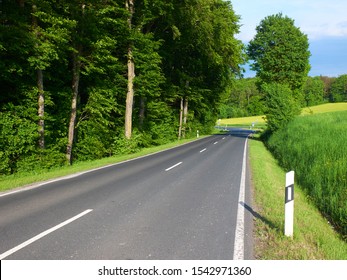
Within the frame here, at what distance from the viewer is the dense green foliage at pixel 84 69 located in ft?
42.9

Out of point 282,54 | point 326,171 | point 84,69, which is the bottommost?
point 326,171

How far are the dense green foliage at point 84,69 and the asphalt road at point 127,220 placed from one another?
17.9 feet

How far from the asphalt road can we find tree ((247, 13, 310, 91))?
3409 centimetres

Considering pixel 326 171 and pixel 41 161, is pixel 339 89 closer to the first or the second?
pixel 326 171

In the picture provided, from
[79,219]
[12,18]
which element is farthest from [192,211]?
[12,18]

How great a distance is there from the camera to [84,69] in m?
18.5

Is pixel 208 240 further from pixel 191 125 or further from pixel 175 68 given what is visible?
pixel 191 125

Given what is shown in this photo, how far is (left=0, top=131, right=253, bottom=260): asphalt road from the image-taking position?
15.3 ft

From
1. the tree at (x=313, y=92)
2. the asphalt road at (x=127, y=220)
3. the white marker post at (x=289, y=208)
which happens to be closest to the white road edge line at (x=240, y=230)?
the asphalt road at (x=127, y=220)

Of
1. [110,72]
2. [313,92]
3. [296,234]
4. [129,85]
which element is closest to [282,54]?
[129,85]

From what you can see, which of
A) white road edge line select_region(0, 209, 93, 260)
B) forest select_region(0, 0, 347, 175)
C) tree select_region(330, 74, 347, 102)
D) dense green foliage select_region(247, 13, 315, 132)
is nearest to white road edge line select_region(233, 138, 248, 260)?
white road edge line select_region(0, 209, 93, 260)

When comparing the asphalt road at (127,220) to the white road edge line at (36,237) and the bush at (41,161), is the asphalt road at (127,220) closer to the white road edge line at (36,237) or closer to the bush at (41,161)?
the white road edge line at (36,237)

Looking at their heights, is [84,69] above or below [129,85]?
above

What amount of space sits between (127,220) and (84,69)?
14458 millimetres
